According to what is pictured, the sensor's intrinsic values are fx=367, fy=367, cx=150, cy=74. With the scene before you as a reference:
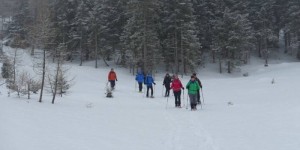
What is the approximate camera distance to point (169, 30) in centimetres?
4691

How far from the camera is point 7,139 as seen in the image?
7473mm

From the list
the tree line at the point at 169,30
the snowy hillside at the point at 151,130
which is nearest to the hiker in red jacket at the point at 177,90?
the snowy hillside at the point at 151,130

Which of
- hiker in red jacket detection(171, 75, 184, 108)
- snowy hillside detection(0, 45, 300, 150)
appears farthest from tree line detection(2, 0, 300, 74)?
snowy hillside detection(0, 45, 300, 150)

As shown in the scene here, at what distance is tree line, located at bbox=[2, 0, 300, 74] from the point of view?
4391 centimetres

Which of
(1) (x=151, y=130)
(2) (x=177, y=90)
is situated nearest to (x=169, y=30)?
(2) (x=177, y=90)

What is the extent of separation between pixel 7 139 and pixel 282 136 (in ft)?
23.1

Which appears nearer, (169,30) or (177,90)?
(177,90)

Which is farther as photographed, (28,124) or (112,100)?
(112,100)

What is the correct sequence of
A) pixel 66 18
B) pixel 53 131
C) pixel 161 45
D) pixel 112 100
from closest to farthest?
pixel 53 131, pixel 112 100, pixel 161 45, pixel 66 18

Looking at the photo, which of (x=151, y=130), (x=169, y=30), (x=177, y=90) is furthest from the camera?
(x=169, y=30)

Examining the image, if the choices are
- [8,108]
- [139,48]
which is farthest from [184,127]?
[139,48]

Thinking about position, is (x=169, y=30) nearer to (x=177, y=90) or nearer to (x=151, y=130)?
(x=177, y=90)

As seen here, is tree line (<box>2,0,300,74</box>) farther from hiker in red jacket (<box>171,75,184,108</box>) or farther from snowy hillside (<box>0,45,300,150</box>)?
snowy hillside (<box>0,45,300,150</box>)

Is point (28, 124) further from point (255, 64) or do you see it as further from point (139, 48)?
point (255, 64)
